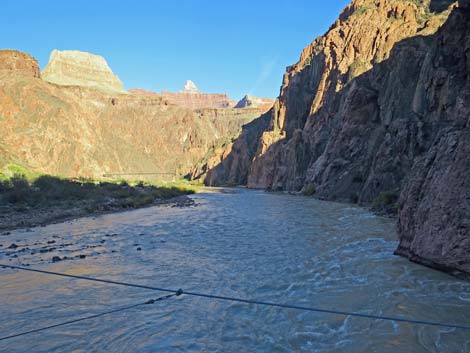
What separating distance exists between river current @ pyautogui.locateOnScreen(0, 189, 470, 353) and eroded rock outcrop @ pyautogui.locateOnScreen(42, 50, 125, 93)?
171 m

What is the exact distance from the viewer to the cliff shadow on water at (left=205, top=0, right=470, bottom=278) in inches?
374

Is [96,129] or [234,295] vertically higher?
[96,129]

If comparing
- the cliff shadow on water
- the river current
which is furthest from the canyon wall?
the river current

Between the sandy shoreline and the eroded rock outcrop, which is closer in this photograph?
the sandy shoreline

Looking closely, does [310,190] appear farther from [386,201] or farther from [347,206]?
[386,201]

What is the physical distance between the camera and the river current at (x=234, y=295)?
6207 millimetres

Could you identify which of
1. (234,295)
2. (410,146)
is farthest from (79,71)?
(234,295)

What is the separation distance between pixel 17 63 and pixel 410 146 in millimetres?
112068

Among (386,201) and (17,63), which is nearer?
(386,201)

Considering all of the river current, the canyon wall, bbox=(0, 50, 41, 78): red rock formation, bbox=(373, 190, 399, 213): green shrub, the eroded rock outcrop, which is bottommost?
the river current

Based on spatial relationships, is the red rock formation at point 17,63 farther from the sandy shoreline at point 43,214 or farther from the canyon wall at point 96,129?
the sandy shoreline at point 43,214

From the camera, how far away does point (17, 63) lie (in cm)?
10381

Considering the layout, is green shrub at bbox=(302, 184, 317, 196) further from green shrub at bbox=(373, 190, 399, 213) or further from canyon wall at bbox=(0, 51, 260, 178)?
canyon wall at bbox=(0, 51, 260, 178)

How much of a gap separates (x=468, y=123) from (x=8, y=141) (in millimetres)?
89430
